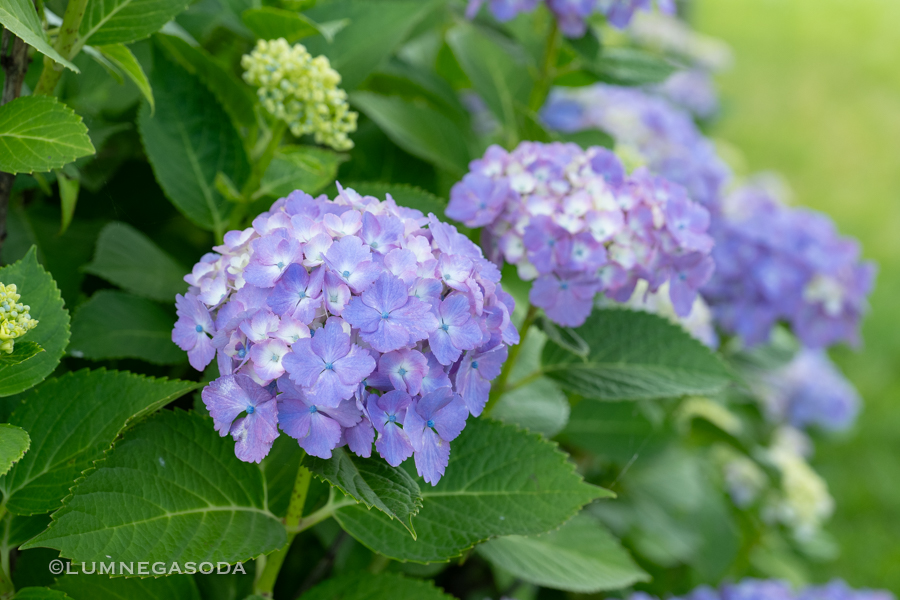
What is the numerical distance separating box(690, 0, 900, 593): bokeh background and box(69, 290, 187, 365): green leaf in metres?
2.29

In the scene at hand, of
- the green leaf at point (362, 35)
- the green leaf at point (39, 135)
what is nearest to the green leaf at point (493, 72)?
the green leaf at point (362, 35)

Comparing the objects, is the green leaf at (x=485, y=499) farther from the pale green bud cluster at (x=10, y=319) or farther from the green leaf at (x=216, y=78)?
the green leaf at (x=216, y=78)

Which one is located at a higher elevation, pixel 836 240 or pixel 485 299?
pixel 485 299

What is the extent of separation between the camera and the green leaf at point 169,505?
713 millimetres

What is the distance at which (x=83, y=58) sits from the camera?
120 cm

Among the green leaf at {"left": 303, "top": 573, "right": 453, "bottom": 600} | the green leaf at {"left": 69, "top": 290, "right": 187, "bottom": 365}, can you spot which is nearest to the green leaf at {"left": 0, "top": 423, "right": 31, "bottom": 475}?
the green leaf at {"left": 69, "top": 290, "right": 187, "bottom": 365}

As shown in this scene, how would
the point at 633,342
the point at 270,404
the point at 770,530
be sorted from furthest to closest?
the point at 770,530, the point at 633,342, the point at 270,404

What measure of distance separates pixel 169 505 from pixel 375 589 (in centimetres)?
29

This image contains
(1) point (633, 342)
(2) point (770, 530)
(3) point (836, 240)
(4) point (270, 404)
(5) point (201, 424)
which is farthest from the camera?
(2) point (770, 530)

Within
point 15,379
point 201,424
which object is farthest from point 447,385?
point 15,379

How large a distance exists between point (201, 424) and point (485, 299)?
0.33m

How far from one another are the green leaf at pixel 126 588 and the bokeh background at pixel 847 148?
2250mm

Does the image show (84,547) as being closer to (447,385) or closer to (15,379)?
(15,379)

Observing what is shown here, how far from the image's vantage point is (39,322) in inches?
32.1
